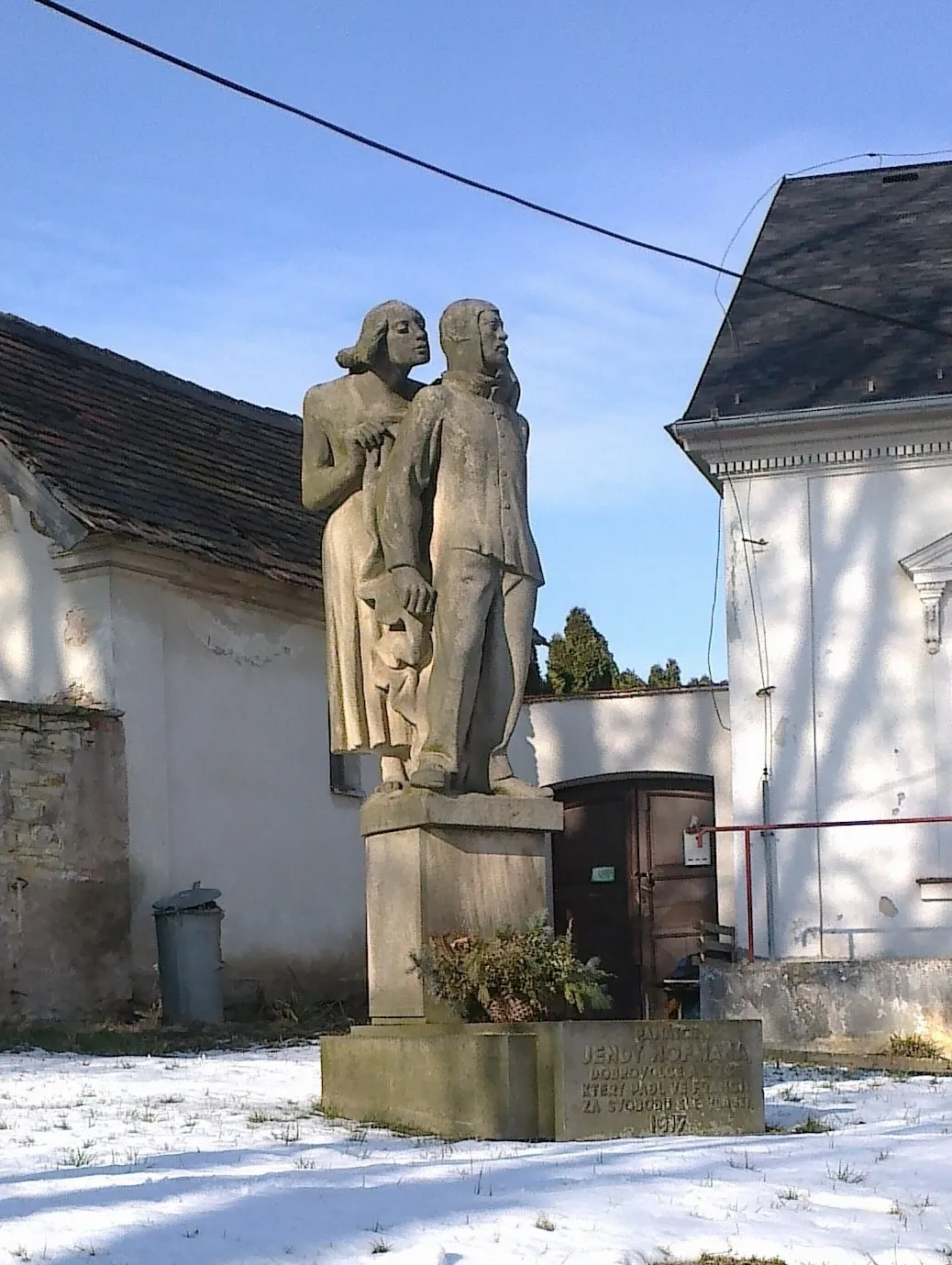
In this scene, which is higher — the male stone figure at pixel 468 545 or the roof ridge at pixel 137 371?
the roof ridge at pixel 137 371

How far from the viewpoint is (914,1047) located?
1282 cm

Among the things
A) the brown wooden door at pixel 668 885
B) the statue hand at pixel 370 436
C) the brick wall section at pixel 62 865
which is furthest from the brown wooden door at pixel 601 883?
the statue hand at pixel 370 436

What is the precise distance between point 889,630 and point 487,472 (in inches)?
258

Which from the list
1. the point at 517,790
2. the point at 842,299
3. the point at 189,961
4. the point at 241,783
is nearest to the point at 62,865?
the point at 189,961

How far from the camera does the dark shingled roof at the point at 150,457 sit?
1602 centimetres

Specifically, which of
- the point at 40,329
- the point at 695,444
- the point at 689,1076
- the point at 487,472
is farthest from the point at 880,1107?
the point at 40,329

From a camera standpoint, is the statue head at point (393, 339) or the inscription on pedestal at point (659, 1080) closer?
the inscription on pedestal at point (659, 1080)

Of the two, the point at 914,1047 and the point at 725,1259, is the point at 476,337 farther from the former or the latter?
the point at 914,1047

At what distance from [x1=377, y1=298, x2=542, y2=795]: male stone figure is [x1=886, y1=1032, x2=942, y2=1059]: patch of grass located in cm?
527

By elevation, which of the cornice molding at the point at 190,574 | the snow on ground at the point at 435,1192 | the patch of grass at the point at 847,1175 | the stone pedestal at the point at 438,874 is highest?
the cornice molding at the point at 190,574

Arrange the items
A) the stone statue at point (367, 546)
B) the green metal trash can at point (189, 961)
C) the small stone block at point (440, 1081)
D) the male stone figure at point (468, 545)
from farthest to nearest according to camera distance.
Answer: the green metal trash can at point (189, 961)
the stone statue at point (367, 546)
the male stone figure at point (468, 545)
the small stone block at point (440, 1081)

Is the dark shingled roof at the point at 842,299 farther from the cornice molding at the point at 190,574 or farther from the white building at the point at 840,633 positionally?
the cornice molding at the point at 190,574

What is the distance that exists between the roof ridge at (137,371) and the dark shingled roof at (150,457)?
22mm

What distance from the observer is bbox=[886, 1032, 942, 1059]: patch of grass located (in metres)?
12.8
